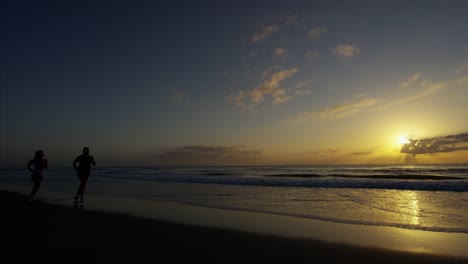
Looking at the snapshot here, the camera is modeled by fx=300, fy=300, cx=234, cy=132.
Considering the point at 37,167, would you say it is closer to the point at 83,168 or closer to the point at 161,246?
the point at 83,168

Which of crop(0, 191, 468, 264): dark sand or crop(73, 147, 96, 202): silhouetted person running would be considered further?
crop(73, 147, 96, 202): silhouetted person running

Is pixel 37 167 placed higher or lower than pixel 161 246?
higher

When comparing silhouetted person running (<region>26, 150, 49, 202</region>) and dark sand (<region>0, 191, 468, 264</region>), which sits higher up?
silhouetted person running (<region>26, 150, 49, 202</region>)

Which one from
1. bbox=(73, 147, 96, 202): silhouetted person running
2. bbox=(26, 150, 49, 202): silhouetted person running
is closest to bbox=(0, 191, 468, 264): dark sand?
bbox=(73, 147, 96, 202): silhouetted person running

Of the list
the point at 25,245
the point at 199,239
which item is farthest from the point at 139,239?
the point at 25,245

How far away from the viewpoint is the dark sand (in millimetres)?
4684

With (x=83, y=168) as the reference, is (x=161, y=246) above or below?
below

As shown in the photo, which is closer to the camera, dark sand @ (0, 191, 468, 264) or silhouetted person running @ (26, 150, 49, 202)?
dark sand @ (0, 191, 468, 264)

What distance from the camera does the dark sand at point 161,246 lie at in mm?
4684

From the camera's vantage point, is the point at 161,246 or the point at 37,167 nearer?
the point at 161,246

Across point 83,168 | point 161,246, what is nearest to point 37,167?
point 83,168

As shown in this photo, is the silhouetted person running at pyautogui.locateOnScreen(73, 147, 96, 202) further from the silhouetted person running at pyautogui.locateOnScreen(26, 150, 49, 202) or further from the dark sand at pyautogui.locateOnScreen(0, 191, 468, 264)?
the dark sand at pyautogui.locateOnScreen(0, 191, 468, 264)

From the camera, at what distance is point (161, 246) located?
5.33 m

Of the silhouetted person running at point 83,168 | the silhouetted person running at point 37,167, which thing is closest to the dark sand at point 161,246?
the silhouetted person running at point 83,168
